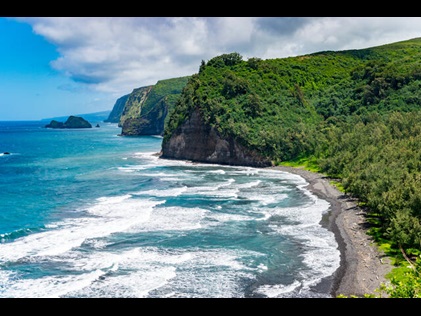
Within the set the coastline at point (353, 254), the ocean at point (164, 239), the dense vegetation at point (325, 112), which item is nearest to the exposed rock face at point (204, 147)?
the dense vegetation at point (325, 112)

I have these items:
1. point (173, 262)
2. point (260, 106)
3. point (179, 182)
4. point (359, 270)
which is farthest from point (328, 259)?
point (260, 106)

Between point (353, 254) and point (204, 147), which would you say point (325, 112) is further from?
point (353, 254)

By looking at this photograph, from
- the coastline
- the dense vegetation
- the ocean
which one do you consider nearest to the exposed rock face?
the dense vegetation

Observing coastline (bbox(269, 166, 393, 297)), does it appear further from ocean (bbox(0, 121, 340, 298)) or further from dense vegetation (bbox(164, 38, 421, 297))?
dense vegetation (bbox(164, 38, 421, 297))

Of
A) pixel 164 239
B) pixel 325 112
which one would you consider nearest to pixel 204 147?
pixel 325 112

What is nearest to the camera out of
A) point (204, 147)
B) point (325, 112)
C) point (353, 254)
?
point (353, 254)
